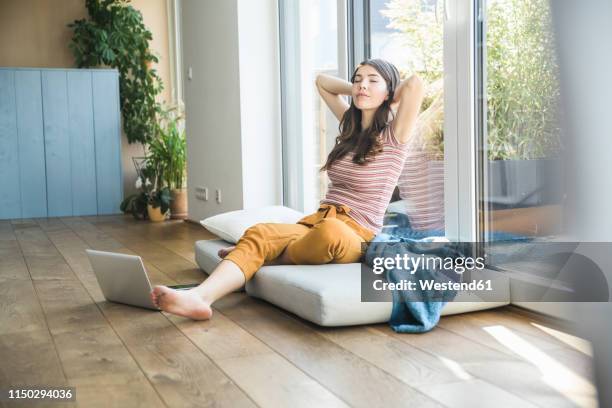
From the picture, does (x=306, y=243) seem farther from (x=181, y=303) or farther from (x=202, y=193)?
(x=202, y=193)

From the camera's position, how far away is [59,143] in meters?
6.42

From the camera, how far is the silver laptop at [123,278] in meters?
2.52

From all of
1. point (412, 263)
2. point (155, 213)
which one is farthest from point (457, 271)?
point (155, 213)

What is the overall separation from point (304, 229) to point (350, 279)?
464 millimetres

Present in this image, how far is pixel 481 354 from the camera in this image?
1.99m

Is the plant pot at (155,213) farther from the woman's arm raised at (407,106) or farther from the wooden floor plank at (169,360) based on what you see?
the woman's arm raised at (407,106)

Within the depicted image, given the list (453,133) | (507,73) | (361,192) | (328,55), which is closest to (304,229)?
(361,192)

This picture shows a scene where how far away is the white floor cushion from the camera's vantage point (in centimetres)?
227

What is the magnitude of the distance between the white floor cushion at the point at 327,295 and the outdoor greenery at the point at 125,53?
176 inches

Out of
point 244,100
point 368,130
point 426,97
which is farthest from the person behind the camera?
point 244,100

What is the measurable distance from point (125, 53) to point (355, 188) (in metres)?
4.54

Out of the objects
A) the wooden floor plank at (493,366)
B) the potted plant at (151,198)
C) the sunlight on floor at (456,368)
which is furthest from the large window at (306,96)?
the sunlight on floor at (456,368)

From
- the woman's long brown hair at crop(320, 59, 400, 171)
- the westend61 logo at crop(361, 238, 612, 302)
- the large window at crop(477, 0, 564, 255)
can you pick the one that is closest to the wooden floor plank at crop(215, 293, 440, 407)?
the westend61 logo at crop(361, 238, 612, 302)

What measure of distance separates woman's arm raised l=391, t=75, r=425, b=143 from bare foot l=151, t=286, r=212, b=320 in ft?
3.39
